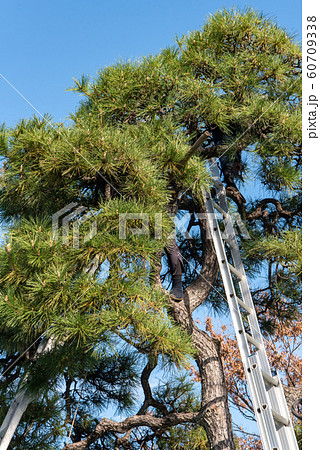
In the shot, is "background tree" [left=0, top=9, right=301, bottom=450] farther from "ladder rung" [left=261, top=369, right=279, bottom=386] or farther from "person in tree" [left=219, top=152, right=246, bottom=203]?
"ladder rung" [left=261, top=369, right=279, bottom=386]

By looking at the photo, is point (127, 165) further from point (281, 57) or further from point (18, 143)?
point (281, 57)

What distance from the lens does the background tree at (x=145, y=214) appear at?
208 centimetres

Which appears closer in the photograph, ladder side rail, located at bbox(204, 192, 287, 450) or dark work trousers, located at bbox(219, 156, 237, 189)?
ladder side rail, located at bbox(204, 192, 287, 450)

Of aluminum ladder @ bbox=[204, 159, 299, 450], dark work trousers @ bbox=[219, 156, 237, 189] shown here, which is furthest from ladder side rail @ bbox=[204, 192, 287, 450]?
dark work trousers @ bbox=[219, 156, 237, 189]

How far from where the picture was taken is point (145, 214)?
2156mm

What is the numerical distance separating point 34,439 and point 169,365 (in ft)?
3.40

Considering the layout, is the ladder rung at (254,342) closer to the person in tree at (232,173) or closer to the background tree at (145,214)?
the background tree at (145,214)

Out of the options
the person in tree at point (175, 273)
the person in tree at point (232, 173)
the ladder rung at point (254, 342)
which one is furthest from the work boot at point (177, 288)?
the person in tree at point (232, 173)

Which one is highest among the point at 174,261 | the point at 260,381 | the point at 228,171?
the point at 228,171

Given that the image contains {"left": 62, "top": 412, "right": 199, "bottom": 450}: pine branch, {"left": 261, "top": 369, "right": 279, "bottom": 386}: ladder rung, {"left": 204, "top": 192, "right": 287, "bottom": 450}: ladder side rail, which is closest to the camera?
{"left": 204, "top": 192, "right": 287, "bottom": 450}: ladder side rail

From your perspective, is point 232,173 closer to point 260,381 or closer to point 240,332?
point 240,332

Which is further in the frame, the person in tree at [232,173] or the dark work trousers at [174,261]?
the person in tree at [232,173]

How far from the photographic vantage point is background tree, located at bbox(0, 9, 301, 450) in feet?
6.83

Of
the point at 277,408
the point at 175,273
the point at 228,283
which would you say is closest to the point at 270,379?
the point at 277,408
